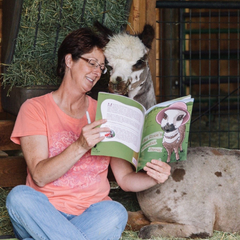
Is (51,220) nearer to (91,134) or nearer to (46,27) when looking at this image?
(91,134)

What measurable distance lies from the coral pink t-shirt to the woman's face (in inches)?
6.3

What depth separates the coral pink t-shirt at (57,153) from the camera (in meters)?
1.89

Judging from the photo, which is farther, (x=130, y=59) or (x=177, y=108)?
(x=130, y=59)

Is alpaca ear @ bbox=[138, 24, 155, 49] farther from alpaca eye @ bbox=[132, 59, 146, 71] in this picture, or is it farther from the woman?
the woman

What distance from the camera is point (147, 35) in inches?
104

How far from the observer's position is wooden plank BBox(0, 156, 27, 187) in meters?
2.68

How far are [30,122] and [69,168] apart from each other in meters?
0.31

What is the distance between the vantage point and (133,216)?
238cm

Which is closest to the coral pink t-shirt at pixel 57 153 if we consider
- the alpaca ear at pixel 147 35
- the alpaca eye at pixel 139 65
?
the alpaca eye at pixel 139 65

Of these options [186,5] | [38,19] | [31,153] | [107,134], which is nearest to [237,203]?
[107,134]

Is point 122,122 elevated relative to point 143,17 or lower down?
lower down

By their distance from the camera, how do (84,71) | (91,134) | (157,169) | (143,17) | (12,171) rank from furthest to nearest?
(143,17) → (12,171) → (84,71) → (157,169) → (91,134)

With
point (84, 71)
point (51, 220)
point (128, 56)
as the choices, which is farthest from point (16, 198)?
point (128, 56)

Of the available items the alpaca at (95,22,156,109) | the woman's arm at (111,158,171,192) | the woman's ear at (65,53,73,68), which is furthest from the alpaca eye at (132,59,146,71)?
the woman's arm at (111,158,171,192)
